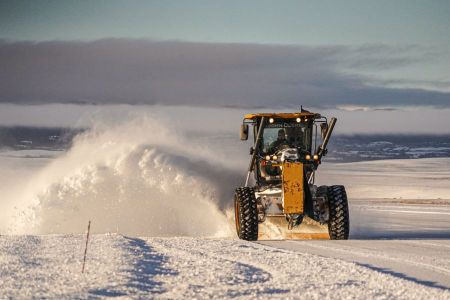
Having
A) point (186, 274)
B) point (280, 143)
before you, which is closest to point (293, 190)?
point (280, 143)

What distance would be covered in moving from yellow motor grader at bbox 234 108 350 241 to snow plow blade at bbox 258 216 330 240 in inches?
3.4

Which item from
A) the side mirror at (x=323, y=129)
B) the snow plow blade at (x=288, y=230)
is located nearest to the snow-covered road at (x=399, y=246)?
the snow plow blade at (x=288, y=230)

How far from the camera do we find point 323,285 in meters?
11.2

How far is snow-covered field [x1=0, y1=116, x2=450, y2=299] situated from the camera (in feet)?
36.0

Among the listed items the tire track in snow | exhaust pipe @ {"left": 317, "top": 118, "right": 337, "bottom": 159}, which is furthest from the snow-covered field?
exhaust pipe @ {"left": 317, "top": 118, "right": 337, "bottom": 159}

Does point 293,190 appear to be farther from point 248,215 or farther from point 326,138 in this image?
point 326,138

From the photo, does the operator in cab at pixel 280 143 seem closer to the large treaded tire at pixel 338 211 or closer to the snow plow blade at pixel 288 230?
the large treaded tire at pixel 338 211

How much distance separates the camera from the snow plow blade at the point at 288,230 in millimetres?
20391

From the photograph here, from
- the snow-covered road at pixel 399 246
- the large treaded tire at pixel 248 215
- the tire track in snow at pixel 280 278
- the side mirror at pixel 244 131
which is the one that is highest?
the side mirror at pixel 244 131

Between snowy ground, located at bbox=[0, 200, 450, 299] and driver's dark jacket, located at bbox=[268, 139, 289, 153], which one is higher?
driver's dark jacket, located at bbox=[268, 139, 289, 153]

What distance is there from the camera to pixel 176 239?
17812mm

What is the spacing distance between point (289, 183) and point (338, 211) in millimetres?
1403

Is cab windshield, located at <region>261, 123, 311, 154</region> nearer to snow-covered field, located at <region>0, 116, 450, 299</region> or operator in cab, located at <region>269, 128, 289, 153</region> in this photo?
operator in cab, located at <region>269, 128, 289, 153</region>

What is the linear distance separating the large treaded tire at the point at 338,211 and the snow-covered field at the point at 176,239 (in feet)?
1.44
